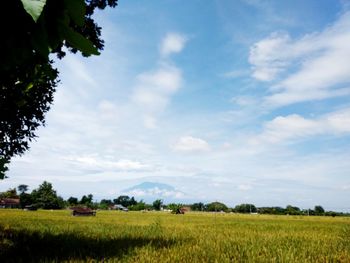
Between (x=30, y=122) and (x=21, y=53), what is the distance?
15520 mm

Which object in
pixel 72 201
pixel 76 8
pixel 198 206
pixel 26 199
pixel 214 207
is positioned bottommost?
pixel 76 8

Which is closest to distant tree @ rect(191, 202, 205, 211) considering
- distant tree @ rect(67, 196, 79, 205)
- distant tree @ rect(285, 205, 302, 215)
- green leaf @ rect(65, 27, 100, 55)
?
distant tree @ rect(285, 205, 302, 215)

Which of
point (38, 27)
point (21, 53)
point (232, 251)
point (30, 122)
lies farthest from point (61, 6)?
point (30, 122)

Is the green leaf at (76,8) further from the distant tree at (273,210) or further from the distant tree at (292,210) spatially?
the distant tree at (273,210)

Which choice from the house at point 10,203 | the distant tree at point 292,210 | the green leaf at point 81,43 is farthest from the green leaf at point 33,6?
the house at point 10,203

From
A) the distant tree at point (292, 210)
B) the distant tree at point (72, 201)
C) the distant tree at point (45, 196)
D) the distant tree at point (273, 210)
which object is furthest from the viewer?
the distant tree at point (72, 201)

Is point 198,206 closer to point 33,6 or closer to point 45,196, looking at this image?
point 45,196

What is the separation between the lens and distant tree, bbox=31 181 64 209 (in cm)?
11819

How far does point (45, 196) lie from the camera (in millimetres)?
119500

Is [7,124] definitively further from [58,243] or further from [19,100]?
[19,100]

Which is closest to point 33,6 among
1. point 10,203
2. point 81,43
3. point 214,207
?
point 81,43

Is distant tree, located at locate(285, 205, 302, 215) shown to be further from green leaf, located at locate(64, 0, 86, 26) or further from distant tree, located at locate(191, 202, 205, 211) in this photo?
green leaf, located at locate(64, 0, 86, 26)

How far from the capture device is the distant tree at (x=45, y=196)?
388 feet

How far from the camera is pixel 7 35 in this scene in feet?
6.84
